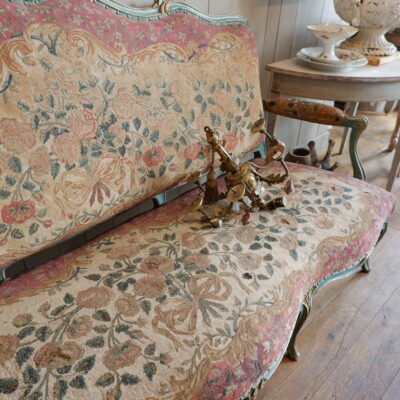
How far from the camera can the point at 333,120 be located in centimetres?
144

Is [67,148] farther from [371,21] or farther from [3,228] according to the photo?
[371,21]

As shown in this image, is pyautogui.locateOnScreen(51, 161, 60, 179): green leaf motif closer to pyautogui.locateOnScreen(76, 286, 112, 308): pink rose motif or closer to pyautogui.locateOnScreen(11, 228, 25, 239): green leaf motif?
pyautogui.locateOnScreen(11, 228, 25, 239): green leaf motif

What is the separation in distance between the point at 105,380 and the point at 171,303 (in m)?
0.20

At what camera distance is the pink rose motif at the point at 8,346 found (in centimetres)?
71

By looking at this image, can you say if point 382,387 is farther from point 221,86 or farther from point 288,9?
point 288,9

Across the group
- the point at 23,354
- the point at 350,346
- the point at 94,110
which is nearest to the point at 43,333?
the point at 23,354

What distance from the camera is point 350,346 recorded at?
1345 mm

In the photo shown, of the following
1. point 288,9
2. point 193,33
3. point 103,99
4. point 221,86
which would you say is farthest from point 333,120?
point 103,99

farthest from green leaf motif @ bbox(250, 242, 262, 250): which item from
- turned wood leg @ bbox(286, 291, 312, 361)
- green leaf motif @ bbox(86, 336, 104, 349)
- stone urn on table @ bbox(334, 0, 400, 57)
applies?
stone urn on table @ bbox(334, 0, 400, 57)

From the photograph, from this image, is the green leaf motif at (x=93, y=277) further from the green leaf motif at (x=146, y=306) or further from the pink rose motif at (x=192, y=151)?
the pink rose motif at (x=192, y=151)

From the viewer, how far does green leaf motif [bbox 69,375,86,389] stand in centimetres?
68

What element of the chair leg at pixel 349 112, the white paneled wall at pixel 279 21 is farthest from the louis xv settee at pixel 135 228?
the chair leg at pixel 349 112

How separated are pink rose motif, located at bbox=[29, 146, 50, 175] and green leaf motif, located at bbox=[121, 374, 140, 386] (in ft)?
1.50

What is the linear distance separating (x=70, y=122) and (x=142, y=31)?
13.3 inches
